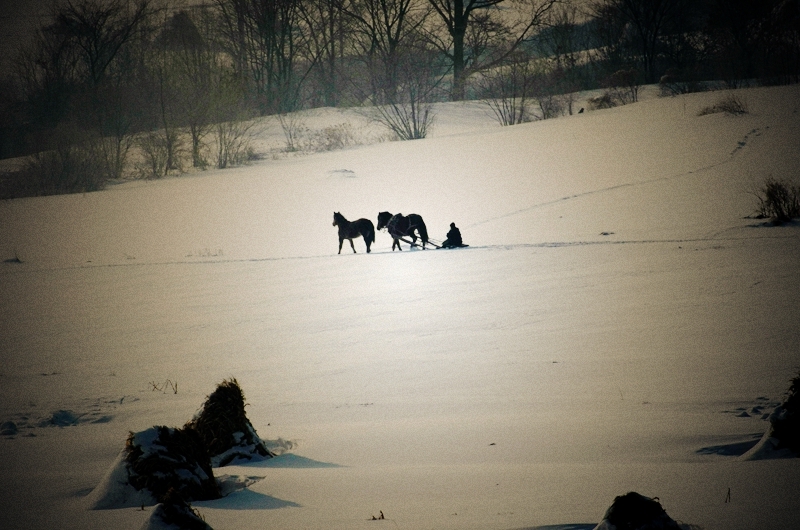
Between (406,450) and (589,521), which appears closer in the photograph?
(589,521)

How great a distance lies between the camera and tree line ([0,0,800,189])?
25547 millimetres

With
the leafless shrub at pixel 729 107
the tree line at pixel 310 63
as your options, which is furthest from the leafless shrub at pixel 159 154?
the leafless shrub at pixel 729 107

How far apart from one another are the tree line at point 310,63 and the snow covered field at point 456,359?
1277cm

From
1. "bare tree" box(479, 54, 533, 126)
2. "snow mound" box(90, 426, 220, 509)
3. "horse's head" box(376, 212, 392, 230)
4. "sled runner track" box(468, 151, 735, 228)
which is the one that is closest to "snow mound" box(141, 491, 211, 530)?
"snow mound" box(90, 426, 220, 509)

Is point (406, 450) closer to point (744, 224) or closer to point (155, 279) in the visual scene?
point (155, 279)

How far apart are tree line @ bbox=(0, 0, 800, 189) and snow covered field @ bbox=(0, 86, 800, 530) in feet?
41.9

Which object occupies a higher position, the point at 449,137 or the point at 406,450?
the point at 449,137

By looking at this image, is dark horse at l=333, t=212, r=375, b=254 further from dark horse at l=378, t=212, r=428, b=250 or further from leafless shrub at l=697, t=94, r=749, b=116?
leafless shrub at l=697, t=94, r=749, b=116

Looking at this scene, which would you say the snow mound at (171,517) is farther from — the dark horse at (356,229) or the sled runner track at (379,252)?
the dark horse at (356,229)

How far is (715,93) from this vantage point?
19.2 meters

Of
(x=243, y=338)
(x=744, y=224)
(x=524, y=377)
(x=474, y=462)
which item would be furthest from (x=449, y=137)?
(x=474, y=462)

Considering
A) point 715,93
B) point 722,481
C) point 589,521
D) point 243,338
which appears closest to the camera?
point 589,521

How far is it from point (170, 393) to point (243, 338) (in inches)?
62.5

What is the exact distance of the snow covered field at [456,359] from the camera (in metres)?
2.26
